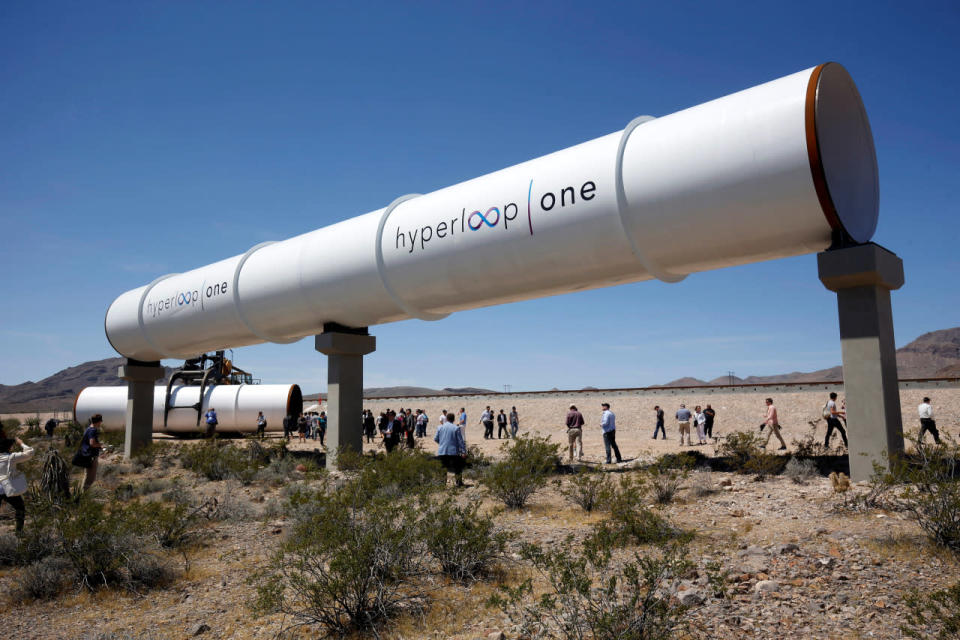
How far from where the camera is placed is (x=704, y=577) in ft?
17.7

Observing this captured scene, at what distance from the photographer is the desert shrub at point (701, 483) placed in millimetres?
9102

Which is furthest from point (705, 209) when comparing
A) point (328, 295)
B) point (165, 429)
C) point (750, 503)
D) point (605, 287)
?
point (165, 429)

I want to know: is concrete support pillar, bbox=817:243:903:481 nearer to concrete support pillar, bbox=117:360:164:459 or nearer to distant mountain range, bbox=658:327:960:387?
concrete support pillar, bbox=117:360:164:459

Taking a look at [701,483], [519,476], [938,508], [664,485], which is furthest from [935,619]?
[519,476]

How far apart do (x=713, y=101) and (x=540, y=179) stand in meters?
2.98

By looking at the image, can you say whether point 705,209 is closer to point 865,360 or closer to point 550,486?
point 865,360

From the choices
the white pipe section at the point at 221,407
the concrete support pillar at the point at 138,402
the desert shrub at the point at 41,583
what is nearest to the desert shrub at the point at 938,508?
the desert shrub at the point at 41,583

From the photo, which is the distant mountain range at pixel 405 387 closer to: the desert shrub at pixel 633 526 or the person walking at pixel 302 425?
the person walking at pixel 302 425

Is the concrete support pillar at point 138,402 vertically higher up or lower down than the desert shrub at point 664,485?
higher up

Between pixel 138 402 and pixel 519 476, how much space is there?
16467 mm

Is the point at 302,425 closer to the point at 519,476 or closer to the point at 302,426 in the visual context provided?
the point at 302,426

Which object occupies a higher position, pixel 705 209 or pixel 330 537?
pixel 705 209

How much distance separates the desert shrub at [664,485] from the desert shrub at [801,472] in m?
2.03

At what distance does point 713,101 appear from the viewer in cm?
936
